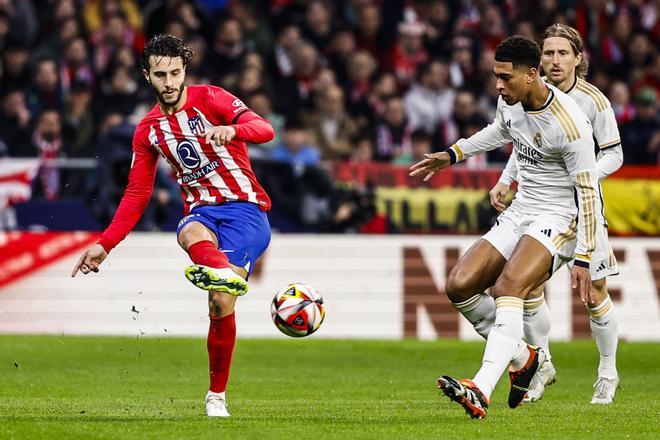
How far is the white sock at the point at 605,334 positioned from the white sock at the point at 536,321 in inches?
21.0

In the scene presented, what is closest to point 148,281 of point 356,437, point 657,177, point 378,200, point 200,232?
point 378,200

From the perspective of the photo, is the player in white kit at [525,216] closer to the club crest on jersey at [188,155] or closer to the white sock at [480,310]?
the white sock at [480,310]

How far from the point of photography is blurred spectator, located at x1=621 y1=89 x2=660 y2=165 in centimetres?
1872

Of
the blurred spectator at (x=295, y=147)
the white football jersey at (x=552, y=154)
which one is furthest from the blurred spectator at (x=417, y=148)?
the white football jersey at (x=552, y=154)

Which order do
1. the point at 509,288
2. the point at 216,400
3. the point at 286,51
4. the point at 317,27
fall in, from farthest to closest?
1. the point at 317,27
2. the point at 286,51
3. the point at 509,288
4. the point at 216,400

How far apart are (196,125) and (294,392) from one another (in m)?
2.97

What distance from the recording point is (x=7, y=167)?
53.6 ft

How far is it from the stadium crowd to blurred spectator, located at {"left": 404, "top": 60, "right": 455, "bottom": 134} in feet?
0.06

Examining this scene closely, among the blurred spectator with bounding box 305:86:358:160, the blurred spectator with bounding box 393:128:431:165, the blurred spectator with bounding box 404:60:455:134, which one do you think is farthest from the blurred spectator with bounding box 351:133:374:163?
the blurred spectator with bounding box 404:60:455:134

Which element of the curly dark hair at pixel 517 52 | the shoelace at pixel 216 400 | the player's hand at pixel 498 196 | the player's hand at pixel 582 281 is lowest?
the shoelace at pixel 216 400

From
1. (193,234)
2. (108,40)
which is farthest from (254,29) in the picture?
(193,234)

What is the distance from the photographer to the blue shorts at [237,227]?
884 cm

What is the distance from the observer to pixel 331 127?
18375 millimetres

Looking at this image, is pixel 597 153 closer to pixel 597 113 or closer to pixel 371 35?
pixel 597 113
